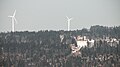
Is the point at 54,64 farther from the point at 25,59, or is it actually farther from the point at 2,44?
the point at 2,44

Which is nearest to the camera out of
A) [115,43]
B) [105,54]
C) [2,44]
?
[105,54]

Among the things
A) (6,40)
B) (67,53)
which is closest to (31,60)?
(67,53)

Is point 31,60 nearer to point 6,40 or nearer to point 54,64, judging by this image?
point 54,64

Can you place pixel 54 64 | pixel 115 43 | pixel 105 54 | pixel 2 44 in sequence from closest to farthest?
pixel 54 64
pixel 105 54
pixel 2 44
pixel 115 43

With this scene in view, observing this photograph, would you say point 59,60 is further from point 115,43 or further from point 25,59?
point 115,43

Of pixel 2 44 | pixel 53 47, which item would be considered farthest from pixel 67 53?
pixel 2 44

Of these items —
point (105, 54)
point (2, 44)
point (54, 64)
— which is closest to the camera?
point (54, 64)

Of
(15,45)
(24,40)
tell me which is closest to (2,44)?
(15,45)

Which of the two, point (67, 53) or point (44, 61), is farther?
point (67, 53)

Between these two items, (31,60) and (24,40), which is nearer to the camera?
(31,60)
